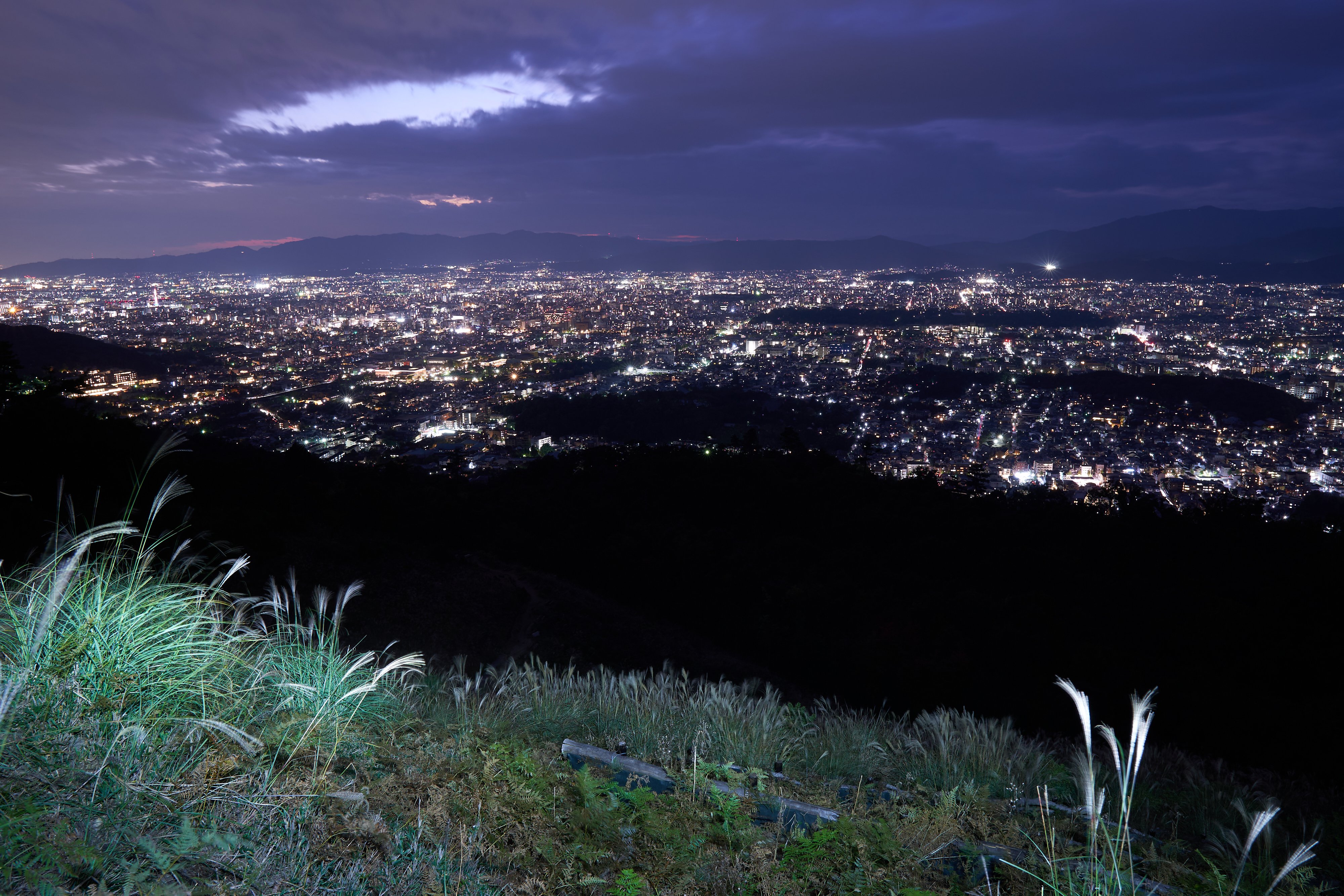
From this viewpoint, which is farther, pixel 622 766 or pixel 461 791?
pixel 622 766

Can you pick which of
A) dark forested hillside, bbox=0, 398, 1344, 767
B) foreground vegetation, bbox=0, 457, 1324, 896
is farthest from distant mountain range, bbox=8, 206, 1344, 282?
foreground vegetation, bbox=0, 457, 1324, 896

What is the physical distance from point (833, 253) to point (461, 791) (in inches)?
6707

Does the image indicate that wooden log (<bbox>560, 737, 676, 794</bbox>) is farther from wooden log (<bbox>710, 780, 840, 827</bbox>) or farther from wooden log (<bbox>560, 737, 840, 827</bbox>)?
wooden log (<bbox>710, 780, 840, 827</bbox>)

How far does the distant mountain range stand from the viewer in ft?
356

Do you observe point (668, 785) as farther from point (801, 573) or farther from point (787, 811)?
point (801, 573)

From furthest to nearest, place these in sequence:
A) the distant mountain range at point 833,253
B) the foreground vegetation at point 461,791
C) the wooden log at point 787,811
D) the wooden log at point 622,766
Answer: the distant mountain range at point 833,253 → the wooden log at point 622,766 → the wooden log at point 787,811 → the foreground vegetation at point 461,791

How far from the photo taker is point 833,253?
160625 mm

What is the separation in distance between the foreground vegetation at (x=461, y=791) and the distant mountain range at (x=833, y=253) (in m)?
110

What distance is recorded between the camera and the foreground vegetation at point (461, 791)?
1.71 m

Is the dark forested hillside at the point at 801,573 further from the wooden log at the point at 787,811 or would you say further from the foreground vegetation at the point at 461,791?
the wooden log at the point at 787,811

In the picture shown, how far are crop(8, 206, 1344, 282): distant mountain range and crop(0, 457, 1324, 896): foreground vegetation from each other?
110 m

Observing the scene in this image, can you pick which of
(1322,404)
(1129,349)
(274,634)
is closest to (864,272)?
(1129,349)

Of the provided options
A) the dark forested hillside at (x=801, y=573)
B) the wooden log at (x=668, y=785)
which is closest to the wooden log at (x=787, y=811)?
the wooden log at (x=668, y=785)

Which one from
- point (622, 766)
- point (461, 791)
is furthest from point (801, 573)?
point (461, 791)
